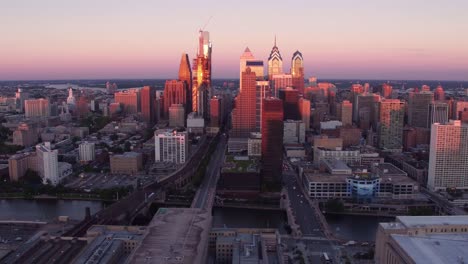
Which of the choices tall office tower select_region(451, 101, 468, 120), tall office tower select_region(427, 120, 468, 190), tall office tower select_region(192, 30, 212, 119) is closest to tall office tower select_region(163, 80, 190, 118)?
tall office tower select_region(192, 30, 212, 119)

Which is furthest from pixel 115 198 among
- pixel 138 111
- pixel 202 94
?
pixel 138 111

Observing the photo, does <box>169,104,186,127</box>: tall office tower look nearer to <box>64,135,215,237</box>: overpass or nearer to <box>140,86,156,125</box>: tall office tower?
<box>140,86,156,125</box>: tall office tower

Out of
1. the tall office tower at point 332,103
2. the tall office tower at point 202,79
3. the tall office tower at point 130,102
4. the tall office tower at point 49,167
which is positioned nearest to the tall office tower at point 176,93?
the tall office tower at point 202,79

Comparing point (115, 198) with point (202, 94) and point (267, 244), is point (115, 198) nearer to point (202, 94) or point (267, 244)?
point (267, 244)

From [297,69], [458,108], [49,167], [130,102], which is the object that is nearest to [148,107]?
[130,102]

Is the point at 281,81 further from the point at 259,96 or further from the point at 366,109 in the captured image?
the point at 259,96

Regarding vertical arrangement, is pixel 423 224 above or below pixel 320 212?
above

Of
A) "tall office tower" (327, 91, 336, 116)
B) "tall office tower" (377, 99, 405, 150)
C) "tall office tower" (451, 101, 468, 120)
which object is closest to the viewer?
"tall office tower" (377, 99, 405, 150)
